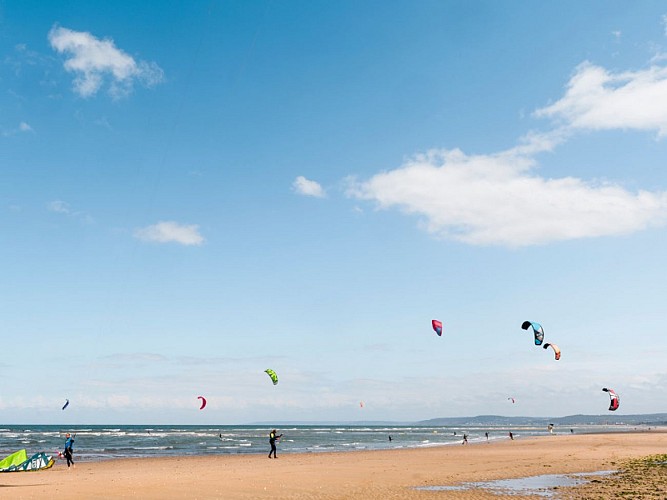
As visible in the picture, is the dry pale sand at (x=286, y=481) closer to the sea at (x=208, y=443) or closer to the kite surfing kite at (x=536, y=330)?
the kite surfing kite at (x=536, y=330)

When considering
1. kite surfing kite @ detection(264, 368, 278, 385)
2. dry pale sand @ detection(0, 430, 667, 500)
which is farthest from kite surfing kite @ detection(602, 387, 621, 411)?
kite surfing kite @ detection(264, 368, 278, 385)

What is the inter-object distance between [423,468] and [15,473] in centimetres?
1641

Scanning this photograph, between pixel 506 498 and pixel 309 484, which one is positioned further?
pixel 309 484

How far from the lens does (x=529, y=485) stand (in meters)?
16.8

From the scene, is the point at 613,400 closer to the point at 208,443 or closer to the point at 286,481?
the point at 286,481

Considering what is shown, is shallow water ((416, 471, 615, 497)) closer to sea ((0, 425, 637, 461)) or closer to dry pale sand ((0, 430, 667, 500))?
Answer: dry pale sand ((0, 430, 667, 500))

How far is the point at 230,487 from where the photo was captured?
17.0 m

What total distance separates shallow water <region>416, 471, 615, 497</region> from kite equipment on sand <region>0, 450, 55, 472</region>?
15.9 metres

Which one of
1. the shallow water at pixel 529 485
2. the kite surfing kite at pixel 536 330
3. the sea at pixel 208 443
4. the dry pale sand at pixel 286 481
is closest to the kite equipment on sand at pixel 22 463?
the dry pale sand at pixel 286 481

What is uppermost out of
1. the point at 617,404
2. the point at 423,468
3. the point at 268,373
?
the point at 268,373

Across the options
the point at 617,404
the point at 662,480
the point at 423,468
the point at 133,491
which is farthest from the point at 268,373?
the point at 662,480

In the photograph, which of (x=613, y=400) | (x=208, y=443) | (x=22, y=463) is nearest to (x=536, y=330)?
(x=613, y=400)

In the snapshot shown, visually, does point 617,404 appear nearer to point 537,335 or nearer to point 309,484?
point 537,335

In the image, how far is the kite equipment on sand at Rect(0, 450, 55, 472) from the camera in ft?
70.4
